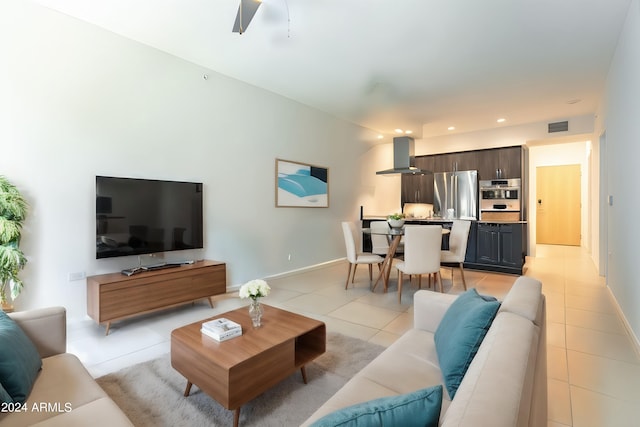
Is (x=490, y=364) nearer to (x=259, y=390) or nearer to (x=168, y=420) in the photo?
(x=259, y=390)

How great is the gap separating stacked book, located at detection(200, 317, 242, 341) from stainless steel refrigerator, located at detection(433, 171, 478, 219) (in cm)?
627

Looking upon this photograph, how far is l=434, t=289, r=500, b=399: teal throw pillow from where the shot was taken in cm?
130

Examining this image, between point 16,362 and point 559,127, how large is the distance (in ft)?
27.4

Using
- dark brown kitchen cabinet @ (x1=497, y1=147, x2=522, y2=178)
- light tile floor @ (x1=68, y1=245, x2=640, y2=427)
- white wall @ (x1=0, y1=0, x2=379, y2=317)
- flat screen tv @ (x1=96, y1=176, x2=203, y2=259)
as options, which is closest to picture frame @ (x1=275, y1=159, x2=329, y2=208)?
white wall @ (x1=0, y1=0, x2=379, y2=317)

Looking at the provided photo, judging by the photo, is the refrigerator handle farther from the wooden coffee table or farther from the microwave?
the wooden coffee table

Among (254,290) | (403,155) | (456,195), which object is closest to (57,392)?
→ (254,290)

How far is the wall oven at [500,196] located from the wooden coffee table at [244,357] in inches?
240

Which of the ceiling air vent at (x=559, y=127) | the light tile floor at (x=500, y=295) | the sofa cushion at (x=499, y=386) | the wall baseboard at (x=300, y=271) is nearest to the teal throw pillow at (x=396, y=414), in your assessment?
the sofa cushion at (x=499, y=386)

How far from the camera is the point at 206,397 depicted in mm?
1963

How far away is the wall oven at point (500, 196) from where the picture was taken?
660 cm

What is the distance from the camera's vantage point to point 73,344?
108 inches

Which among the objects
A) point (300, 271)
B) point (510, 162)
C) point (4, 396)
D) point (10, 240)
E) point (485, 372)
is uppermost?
point (510, 162)

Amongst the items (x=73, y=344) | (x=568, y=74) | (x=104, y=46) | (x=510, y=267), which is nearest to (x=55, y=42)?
(x=104, y=46)

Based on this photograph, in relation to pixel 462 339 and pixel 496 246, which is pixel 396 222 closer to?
pixel 496 246
